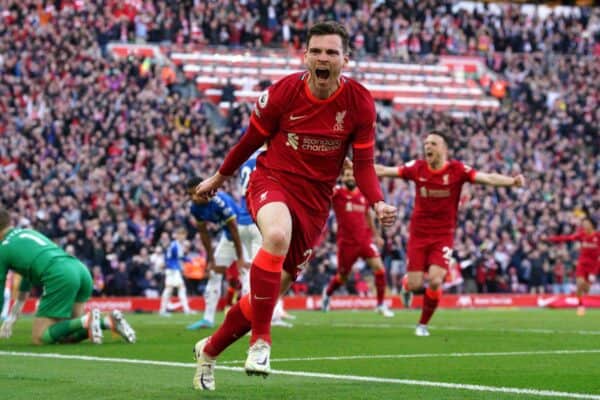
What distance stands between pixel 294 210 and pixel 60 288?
5.85 m

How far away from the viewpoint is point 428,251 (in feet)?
52.5

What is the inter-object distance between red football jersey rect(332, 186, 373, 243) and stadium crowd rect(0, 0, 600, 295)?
661 cm

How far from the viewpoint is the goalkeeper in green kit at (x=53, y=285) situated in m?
13.1

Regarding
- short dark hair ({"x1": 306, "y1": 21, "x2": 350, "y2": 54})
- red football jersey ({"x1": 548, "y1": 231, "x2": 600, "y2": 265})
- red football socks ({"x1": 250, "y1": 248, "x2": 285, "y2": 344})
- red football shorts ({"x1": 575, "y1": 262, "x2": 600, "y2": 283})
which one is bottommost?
red football shorts ({"x1": 575, "y1": 262, "x2": 600, "y2": 283})

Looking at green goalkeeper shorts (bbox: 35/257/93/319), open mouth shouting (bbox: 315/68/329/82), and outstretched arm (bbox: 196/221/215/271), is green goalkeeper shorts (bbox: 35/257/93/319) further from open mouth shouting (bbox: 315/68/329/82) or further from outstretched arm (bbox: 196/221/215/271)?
open mouth shouting (bbox: 315/68/329/82)

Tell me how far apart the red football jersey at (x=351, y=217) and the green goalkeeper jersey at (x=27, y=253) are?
9.23 metres

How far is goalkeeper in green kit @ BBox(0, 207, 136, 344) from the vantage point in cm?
1312

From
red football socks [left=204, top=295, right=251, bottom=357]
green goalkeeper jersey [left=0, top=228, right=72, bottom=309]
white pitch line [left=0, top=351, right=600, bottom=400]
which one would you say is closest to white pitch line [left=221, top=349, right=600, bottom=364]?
white pitch line [left=0, top=351, right=600, bottom=400]

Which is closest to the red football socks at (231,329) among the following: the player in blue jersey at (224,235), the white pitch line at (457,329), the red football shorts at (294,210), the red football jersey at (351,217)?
the red football shorts at (294,210)

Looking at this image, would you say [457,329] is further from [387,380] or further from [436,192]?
[387,380]

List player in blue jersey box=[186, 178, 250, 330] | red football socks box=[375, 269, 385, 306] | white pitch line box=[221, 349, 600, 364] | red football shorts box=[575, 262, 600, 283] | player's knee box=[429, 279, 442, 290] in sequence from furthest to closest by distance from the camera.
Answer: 1. red football shorts box=[575, 262, 600, 283]
2. red football socks box=[375, 269, 385, 306]
3. player in blue jersey box=[186, 178, 250, 330]
4. player's knee box=[429, 279, 442, 290]
5. white pitch line box=[221, 349, 600, 364]

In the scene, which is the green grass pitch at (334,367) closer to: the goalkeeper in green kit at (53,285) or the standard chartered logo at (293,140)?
the goalkeeper in green kit at (53,285)

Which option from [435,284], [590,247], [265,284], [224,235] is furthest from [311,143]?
[590,247]

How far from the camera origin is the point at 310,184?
8.30 m
